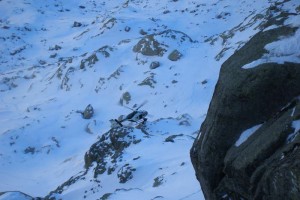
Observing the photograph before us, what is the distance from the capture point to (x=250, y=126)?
6.71 meters

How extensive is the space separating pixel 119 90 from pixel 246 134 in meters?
25.4

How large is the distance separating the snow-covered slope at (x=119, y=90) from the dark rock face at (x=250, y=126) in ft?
12.9

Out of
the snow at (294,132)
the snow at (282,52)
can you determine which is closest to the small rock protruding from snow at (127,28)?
the snow at (282,52)

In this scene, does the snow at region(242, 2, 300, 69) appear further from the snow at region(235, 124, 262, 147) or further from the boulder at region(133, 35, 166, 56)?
the boulder at region(133, 35, 166, 56)

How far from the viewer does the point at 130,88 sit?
101 ft

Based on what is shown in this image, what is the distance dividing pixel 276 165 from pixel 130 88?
85.5 ft

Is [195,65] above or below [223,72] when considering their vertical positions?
below

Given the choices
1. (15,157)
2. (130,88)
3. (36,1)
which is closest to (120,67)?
(130,88)

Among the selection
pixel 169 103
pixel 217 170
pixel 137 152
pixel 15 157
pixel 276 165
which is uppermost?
pixel 276 165

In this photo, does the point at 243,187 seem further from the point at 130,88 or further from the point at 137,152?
the point at 130,88

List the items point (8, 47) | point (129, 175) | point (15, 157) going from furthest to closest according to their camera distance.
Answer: point (8, 47), point (15, 157), point (129, 175)

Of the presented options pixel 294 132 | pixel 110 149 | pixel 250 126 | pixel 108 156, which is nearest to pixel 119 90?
pixel 110 149

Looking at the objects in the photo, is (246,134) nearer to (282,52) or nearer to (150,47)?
(282,52)

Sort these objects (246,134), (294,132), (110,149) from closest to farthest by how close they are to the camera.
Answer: (294,132), (246,134), (110,149)
